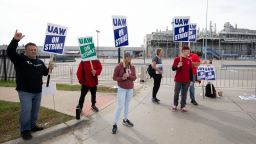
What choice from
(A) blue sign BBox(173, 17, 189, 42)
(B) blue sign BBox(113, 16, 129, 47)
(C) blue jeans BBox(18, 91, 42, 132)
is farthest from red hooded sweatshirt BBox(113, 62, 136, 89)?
(A) blue sign BBox(173, 17, 189, 42)

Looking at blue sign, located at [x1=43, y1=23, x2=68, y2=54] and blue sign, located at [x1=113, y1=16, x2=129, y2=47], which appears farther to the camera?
blue sign, located at [x1=113, y1=16, x2=129, y2=47]

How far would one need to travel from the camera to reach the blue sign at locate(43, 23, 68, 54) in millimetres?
6434

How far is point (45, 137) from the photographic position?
219 inches

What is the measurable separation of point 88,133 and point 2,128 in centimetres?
183

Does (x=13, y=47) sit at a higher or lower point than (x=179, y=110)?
higher

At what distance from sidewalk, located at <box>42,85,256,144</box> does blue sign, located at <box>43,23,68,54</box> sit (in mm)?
1999

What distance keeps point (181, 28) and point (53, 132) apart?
516 cm

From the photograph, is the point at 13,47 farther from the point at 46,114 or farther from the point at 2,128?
the point at 46,114

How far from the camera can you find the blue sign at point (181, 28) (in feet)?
28.2

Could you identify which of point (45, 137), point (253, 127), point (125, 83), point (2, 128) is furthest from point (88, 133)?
point (253, 127)

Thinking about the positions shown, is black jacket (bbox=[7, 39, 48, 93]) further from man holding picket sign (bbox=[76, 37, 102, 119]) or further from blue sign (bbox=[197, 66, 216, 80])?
blue sign (bbox=[197, 66, 216, 80])

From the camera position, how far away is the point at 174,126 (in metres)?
6.41

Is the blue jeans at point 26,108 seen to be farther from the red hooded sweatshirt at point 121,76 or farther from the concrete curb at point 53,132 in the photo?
the red hooded sweatshirt at point 121,76

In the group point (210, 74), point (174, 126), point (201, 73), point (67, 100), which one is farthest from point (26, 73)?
point (210, 74)
